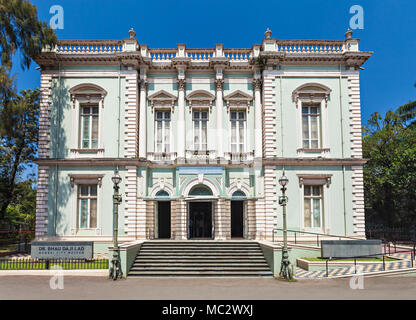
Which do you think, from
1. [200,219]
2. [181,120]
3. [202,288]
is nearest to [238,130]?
[181,120]

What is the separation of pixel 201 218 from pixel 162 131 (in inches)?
242

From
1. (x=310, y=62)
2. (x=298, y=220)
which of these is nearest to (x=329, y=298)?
(x=298, y=220)

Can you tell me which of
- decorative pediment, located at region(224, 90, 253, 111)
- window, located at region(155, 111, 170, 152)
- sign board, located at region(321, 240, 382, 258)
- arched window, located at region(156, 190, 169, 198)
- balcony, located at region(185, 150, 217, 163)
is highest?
decorative pediment, located at region(224, 90, 253, 111)

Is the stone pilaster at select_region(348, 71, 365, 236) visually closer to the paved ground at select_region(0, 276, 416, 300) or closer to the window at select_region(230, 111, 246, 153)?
the paved ground at select_region(0, 276, 416, 300)

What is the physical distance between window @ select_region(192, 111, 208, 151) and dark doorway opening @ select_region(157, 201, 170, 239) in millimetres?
4238

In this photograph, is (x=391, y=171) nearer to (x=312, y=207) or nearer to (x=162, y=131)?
(x=312, y=207)

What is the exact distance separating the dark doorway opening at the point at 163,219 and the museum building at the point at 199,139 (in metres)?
0.09

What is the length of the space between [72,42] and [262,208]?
15.8 m

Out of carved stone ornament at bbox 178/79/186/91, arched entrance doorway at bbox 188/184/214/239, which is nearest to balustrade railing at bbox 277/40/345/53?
carved stone ornament at bbox 178/79/186/91

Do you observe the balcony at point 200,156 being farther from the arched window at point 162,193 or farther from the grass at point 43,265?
the grass at point 43,265

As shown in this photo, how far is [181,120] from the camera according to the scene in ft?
71.1

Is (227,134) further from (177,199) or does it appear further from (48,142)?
(48,142)

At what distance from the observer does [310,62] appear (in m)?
21.8

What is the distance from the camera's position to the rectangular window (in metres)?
21.6
